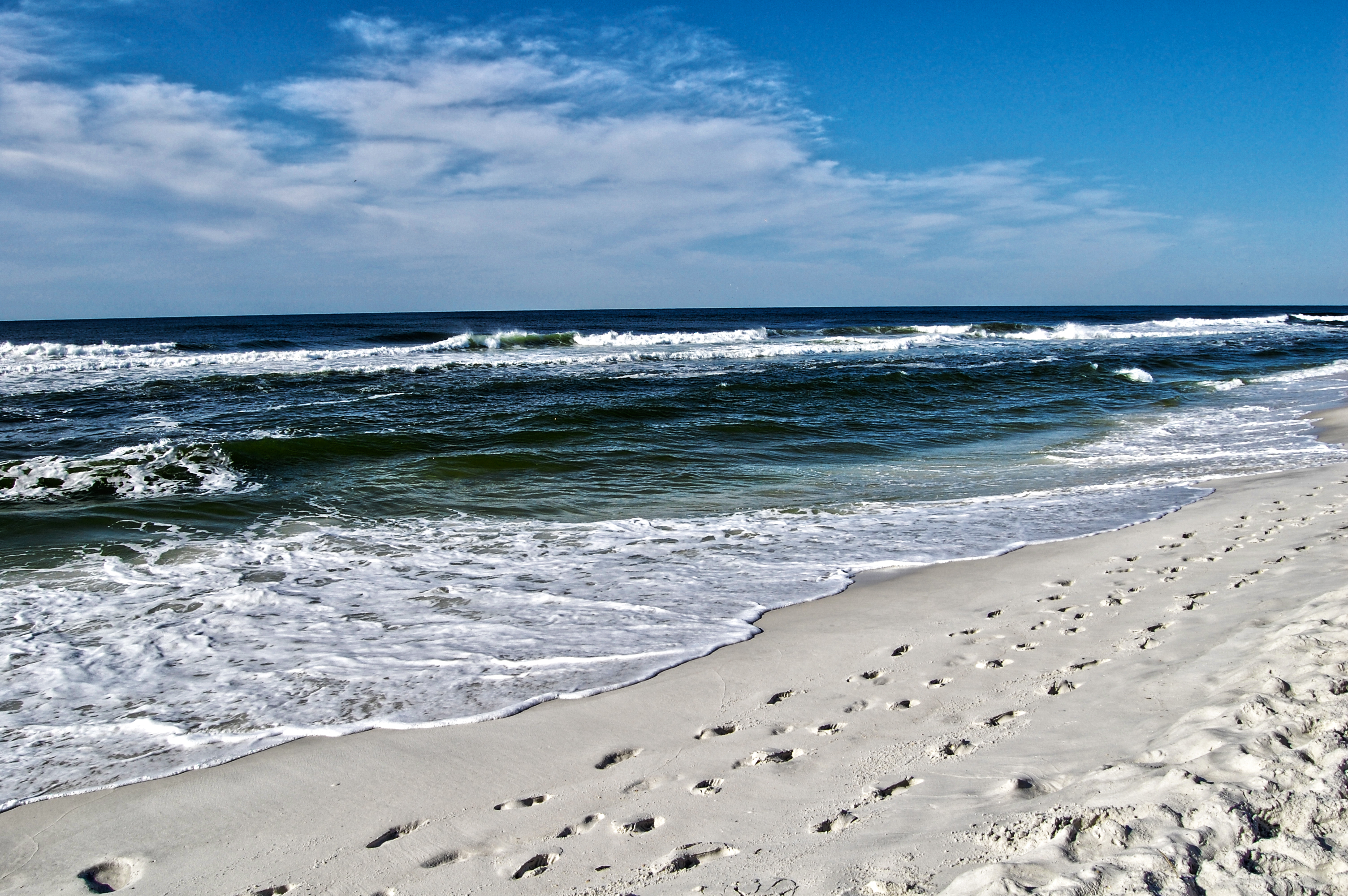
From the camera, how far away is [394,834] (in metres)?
2.62

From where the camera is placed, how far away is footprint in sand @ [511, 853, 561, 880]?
92.0 inches

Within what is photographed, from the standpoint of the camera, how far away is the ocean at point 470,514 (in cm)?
383

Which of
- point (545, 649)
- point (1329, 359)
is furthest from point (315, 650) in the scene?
point (1329, 359)

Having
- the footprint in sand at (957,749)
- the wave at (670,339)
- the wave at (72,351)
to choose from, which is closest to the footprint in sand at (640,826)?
the footprint in sand at (957,749)

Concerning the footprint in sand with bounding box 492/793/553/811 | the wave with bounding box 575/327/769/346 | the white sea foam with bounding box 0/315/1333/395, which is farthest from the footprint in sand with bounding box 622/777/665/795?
the wave with bounding box 575/327/769/346

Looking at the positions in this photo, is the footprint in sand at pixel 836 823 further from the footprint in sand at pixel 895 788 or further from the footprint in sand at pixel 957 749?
the footprint in sand at pixel 957 749

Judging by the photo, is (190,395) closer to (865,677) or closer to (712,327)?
(865,677)

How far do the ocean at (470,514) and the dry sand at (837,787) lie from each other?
39cm

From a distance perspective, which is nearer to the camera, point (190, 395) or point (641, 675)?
point (641, 675)

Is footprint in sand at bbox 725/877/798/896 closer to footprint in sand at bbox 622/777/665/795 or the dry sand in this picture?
the dry sand

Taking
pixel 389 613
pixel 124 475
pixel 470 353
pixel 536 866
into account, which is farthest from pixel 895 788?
pixel 470 353

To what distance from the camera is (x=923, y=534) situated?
649cm

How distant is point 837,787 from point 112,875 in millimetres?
2476

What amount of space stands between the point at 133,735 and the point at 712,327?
53.1 metres
